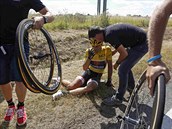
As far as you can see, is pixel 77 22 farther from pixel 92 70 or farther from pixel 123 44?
pixel 123 44

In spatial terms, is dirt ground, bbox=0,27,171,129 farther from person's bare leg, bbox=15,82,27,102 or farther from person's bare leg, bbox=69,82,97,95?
person's bare leg, bbox=15,82,27,102

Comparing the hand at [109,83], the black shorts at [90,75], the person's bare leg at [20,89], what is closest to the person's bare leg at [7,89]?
the person's bare leg at [20,89]

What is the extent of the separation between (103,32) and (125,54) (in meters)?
0.51

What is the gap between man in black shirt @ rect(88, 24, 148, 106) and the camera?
17.2 ft

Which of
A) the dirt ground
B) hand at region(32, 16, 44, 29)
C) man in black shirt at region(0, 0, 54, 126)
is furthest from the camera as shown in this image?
the dirt ground

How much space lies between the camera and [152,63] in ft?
6.73

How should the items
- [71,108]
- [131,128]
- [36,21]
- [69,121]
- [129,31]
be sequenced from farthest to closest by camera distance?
[129,31], [71,108], [69,121], [36,21], [131,128]

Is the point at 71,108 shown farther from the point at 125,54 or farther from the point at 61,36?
the point at 61,36

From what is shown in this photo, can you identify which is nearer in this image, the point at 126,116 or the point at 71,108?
the point at 126,116

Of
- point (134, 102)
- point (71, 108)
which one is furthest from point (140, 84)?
point (71, 108)

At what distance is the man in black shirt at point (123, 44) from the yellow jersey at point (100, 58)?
39cm

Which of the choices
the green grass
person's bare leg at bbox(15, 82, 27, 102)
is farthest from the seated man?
the green grass

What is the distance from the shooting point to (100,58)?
5938 mm

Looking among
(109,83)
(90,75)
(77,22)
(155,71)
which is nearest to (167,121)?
(109,83)
